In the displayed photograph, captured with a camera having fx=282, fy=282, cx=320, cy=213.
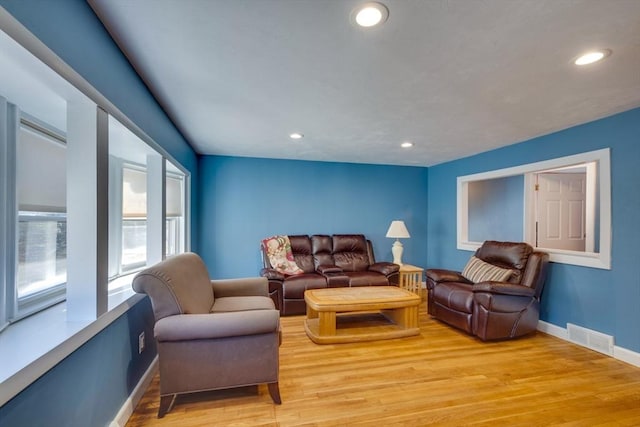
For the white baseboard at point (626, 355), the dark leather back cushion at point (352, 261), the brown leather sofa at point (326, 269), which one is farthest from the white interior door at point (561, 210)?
the dark leather back cushion at point (352, 261)

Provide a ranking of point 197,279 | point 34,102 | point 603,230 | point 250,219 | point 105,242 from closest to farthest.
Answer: point 34,102, point 105,242, point 197,279, point 603,230, point 250,219

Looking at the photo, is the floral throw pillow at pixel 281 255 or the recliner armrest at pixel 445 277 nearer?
the recliner armrest at pixel 445 277

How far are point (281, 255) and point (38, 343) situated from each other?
126 inches

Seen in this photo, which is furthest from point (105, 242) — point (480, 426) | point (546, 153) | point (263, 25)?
point (546, 153)

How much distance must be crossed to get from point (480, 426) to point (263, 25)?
2.70 metres

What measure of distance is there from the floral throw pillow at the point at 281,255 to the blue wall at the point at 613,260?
3237mm

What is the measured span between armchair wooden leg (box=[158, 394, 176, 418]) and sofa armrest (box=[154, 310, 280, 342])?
0.40 meters

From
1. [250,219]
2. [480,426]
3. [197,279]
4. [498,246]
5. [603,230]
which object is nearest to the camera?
[480,426]

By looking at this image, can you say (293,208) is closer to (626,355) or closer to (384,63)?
(384,63)

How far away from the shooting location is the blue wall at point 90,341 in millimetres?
1043

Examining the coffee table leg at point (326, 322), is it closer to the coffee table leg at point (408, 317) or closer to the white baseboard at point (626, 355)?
the coffee table leg at point (408, 317)

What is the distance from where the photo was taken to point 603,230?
282 cm

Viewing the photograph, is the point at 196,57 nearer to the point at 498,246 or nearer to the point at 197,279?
the point at 197,279

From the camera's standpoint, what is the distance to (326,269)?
427 centimetres
